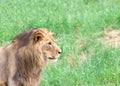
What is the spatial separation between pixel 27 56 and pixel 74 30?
3.90 metres

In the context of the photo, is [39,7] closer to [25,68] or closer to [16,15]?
[16,15]

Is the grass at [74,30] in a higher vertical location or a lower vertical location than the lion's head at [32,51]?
lower

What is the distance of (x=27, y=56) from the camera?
5398 mm

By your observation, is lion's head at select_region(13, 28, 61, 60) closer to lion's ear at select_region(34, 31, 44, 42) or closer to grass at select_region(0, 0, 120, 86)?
lion's ear at select_region(34, 31, 44, 42)

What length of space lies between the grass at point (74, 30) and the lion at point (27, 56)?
1070mm

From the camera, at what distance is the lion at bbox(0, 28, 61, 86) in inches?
211

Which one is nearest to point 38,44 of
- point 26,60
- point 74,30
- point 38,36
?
point 38,36

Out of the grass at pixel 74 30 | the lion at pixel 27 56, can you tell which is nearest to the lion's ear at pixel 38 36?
the lion at pixel 27 56

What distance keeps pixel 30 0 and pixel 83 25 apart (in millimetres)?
3209

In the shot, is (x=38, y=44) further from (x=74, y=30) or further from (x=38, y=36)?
(x=74, y=30)

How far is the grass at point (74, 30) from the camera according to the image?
663 centimetres

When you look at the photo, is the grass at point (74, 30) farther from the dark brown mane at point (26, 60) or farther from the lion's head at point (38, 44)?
the lion's head at point (38, 44)

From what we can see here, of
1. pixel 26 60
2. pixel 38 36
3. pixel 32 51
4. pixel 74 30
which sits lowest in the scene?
pixel 74 30

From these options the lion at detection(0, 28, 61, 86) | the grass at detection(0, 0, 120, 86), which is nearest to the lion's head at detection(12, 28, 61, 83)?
the lion at detection(0, 28, 61, 86)
